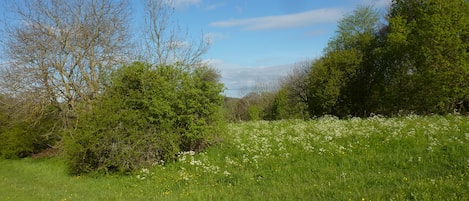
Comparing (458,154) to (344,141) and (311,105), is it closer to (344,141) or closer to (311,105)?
(344,141)

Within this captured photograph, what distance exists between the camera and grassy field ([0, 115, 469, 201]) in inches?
302

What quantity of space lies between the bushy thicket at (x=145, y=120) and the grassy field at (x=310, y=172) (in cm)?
72

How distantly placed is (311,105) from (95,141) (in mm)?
24771

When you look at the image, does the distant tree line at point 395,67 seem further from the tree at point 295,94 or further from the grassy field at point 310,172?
the grassy field at point 310,172

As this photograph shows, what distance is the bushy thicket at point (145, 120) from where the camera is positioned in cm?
1390

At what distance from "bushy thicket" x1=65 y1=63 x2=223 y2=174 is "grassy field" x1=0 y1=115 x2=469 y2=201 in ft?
2.36

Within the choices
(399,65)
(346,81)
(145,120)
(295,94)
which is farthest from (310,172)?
(295,94)

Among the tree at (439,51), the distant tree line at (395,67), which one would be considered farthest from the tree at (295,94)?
the tree at (439,51)

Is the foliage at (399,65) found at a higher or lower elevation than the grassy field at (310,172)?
higher

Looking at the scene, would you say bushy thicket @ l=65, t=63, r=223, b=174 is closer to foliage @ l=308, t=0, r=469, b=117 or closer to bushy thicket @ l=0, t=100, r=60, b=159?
bushy thicket @ l=0, t=100, r=60, b=159

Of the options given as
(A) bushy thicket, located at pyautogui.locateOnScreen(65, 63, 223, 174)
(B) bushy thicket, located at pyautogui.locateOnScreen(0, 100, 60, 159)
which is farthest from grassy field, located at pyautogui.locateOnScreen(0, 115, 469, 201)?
(B) bushy thicket, located at pyautogui.locateOnScreen(0, 100, 60, 159)

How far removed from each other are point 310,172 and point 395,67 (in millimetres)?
22461

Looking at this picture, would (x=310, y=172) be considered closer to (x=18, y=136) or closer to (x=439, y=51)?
(x=439, y=51)

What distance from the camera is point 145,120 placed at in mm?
14062
